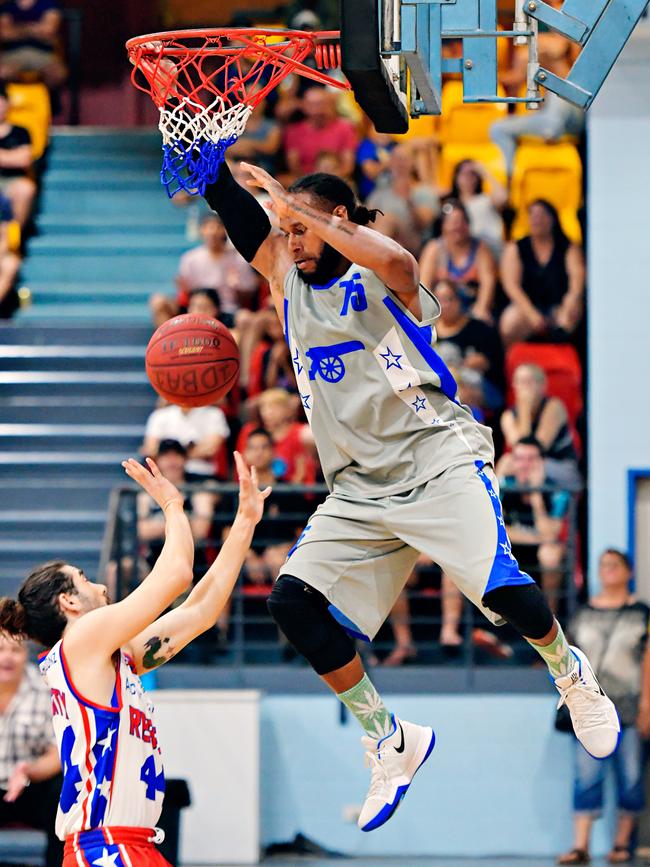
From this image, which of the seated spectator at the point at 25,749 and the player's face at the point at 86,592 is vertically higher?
the player's face at the point at 86,592

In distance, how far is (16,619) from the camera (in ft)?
14.8

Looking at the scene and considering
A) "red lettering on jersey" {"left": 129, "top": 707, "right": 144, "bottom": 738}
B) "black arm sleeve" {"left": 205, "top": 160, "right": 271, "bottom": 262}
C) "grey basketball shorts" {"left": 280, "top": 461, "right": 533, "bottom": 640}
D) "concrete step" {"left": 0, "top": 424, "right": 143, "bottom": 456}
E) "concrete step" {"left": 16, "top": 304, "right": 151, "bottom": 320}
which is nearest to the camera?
"red lettering on jersey" {"left": 129, "top": 707, "right": 144, "bottom": 738}

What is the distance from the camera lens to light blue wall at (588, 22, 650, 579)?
9523 mm

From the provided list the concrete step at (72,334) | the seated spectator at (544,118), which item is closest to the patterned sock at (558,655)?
the seated spectator at (544,118)

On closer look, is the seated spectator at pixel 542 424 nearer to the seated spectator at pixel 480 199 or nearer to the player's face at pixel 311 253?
the seated spectator at pixel 480 199

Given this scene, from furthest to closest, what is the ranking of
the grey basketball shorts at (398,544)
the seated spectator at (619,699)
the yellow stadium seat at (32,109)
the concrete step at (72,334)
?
the yellow stadium seat at (32,109) → the concrete step at (72,334) → the seated spectator at (619,699) → the grey basketball shorts at (398,544)

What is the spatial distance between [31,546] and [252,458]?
74.4 inches

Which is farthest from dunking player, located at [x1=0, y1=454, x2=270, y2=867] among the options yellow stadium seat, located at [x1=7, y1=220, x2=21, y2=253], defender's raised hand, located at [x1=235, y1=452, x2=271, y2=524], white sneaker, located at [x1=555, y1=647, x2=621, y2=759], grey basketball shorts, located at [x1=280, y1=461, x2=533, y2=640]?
yellow stadium seat, located at [x1=7, y1=220, x2=21, y2=253]

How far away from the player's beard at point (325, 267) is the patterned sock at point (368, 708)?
4.01ft

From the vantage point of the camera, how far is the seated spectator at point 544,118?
10852mm

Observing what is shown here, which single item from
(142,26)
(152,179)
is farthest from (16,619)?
(142,26)

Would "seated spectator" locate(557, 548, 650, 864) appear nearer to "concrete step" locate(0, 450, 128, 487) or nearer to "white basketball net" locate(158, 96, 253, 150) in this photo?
"concrete step" locate(0, 450, 128, 487)

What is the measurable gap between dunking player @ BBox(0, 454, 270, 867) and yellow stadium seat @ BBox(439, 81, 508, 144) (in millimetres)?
7163

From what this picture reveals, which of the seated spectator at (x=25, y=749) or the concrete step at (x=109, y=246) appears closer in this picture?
the seated spectator at (x=25, y=749)
